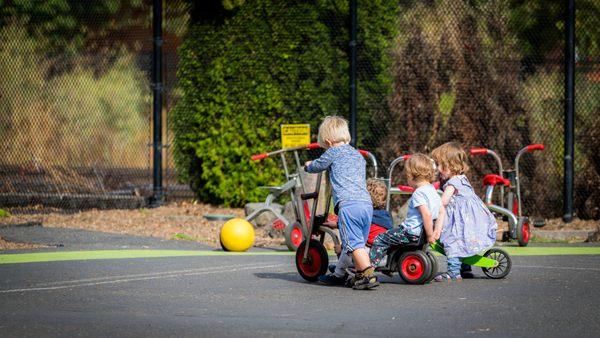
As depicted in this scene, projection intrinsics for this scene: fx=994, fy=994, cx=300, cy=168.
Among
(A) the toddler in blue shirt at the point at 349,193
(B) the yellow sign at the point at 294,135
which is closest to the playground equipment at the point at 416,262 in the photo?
(A) the toddler in blue shirt at the point at 349,193

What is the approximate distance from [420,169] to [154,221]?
19.8 ft

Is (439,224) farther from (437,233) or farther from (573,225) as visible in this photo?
(573,225)

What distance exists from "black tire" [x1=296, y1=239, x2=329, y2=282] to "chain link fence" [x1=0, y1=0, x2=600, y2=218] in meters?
5.71

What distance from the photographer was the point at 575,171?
13.2 meters

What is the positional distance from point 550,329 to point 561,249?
5.20 m

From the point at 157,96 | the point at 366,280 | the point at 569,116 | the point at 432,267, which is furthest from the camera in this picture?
the point at 157,96

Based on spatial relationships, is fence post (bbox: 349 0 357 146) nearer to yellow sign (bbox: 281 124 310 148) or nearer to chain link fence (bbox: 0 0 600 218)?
chain link fence (bbox: 0 0 600 218)

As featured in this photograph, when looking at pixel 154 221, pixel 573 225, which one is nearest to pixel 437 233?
pixel 573 225

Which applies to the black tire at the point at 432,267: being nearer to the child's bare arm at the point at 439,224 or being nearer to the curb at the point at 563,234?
the child's bare arm at the point at 439,224

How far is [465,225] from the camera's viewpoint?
7949mm

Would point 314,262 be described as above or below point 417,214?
below

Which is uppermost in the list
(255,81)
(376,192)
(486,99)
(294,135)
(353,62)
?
(353,62)

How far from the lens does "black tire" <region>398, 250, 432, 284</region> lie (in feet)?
25.0

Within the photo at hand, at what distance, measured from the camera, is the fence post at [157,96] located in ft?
46.9
